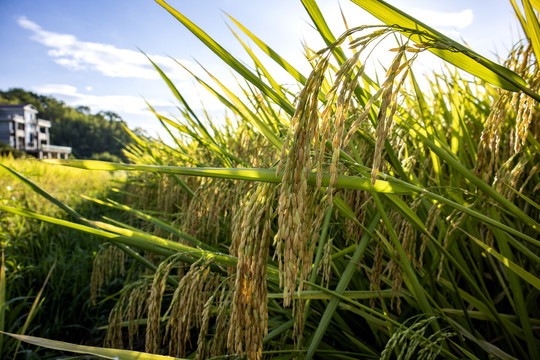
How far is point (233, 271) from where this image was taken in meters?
1.30

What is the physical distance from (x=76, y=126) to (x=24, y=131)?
13318mm

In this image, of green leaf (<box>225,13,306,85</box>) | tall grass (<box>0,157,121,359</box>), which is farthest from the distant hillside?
green leaf (<box>225,13,306,85</box>)

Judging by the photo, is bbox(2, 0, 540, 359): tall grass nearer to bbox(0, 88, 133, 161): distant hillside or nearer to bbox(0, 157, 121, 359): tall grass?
bbox(0, 157, 121, 359): tall grass

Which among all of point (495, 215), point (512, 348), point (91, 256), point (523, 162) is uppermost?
point (523, 162)

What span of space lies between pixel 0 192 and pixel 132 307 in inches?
205

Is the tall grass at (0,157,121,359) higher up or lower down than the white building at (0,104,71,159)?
lower down

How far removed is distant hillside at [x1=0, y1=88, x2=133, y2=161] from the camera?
2259 inches

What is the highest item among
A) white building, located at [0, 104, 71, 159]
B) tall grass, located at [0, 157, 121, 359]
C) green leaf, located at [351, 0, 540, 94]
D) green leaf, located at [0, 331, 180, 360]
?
white building, located at [0, 104, 71, 159]

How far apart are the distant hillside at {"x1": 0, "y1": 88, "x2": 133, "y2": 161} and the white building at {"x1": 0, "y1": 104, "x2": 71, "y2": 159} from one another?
→ 533 cm

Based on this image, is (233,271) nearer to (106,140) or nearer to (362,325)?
(362,325)

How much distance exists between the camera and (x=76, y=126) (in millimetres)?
61062

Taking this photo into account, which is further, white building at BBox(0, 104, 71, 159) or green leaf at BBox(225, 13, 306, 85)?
white building at BBox(0, 104, 71, 159)

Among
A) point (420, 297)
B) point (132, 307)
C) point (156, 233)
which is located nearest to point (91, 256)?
point (156, 233)

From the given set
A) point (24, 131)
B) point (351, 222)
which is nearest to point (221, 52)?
point (351, 222)
